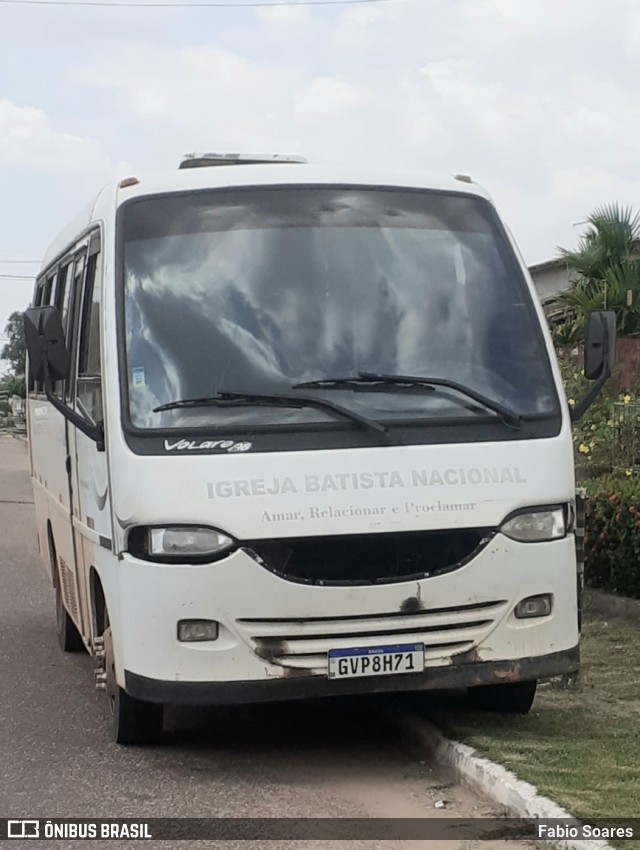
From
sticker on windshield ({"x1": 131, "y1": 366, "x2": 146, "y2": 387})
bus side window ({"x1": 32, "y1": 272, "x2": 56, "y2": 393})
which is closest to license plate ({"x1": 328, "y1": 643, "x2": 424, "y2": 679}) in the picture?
sticker on windshield ({"x1": 131, "y1": 366, "x2": 146, "y2": 387})

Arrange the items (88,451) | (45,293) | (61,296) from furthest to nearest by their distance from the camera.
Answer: (45,293)
(61,296)
(88,451)

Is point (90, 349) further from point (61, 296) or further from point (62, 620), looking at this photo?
point (62, 620)

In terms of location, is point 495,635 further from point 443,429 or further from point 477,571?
point 443,429

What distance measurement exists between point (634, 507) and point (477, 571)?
14.7 feet

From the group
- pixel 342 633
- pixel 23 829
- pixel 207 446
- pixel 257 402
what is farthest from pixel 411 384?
pixel 23 829

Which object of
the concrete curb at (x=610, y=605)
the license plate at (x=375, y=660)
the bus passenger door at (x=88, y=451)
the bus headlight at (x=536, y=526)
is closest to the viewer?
the license plate at (x=375, y=660)

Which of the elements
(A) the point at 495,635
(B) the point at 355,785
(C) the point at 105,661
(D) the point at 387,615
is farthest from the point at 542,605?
(C) the point at 105,661

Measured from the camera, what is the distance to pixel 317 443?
6312 millimetres

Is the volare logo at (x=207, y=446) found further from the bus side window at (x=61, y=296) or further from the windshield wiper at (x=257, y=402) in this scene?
the bus side window at (x=61, y=296)

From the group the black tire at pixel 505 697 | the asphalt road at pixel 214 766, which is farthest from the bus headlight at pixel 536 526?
the asphalt road at pixel 214 766

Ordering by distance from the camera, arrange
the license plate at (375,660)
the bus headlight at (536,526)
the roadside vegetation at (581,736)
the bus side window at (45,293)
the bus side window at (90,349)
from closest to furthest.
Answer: the roadside vegetation at (581,736)
the license plate at (375,660)
the bus headlight at (536,526)
the bus side window at (90,349)
the bus side window at (45,293)

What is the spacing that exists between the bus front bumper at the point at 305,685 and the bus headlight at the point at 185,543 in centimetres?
57

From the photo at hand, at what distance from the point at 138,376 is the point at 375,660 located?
1711mm

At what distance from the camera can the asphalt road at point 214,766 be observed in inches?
235
